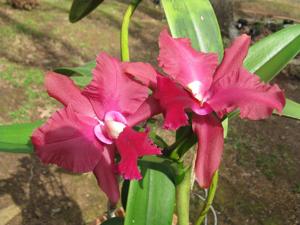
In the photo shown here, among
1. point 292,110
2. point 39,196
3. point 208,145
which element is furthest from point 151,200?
point 39,196

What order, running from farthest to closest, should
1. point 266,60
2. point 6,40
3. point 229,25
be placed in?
point 229,25 < point 6,40 < point 266,60

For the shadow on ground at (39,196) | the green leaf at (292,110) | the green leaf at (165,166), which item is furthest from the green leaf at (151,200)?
the shadow on ground at (39,196)

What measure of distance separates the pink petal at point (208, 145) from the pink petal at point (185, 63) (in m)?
0.04

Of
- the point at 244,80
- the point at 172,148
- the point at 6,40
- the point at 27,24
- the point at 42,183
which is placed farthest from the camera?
the point at 27,24

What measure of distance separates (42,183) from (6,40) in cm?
136

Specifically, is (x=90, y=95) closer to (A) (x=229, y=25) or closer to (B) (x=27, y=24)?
(B) (x=27, y=24)

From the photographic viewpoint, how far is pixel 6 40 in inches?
119

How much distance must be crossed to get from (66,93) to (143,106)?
102 mm

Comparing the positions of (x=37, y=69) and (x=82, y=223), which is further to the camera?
(x=37, y=69)

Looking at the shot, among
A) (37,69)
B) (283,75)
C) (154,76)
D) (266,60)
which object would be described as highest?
(154,76)

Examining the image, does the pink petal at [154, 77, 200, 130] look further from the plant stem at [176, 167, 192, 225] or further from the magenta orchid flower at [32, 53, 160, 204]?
the plant stem at [176, 167, 192, 225]

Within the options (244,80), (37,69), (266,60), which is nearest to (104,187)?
(244,80)

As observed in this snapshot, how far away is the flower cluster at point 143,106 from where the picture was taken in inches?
21.0

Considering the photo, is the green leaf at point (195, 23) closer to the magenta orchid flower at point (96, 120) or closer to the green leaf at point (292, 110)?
the green leaf at point (292, 110)
